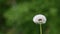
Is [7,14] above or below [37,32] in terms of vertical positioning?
above

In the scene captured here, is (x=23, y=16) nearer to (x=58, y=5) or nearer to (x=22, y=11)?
(x=22, y=11)

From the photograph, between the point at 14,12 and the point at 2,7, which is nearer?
the point at 14,12

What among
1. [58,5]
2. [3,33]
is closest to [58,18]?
[58,5]

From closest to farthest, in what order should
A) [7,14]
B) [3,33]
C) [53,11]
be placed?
[53,11]
[7,14]
[3,33]

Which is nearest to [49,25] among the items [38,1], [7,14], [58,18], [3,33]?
[58,18]

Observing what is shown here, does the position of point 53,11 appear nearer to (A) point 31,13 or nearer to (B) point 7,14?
(A) point 31,13

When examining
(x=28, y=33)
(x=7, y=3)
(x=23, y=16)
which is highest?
(x=7, y=3)

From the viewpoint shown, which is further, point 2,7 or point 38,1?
point 2,7

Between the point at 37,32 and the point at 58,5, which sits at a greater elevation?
the point at 58,5

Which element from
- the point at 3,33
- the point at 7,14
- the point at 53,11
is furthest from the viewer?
the point at 3,33
